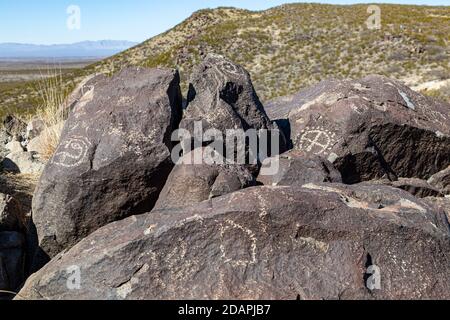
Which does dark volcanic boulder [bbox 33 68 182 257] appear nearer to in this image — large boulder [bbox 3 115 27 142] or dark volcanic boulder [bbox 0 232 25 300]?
dark volcanic boulder [bbox 0 232 25 300]

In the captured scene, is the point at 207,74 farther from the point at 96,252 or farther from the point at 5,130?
the point at 5,130

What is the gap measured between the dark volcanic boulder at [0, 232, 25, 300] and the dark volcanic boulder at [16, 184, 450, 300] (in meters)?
0.82

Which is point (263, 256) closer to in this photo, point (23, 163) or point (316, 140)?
point (316, 140)

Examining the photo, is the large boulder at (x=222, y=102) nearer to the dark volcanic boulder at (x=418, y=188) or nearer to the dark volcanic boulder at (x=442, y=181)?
the dark volcanic boulder at (x=418, y=188)

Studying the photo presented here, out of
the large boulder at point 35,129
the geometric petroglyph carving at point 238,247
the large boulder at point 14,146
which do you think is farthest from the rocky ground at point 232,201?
the large boulder at point 35,129

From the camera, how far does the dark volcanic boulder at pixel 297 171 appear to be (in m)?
5.89

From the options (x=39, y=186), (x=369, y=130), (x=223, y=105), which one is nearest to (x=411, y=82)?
(x=369, y=130)

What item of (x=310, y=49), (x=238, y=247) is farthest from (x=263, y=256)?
(x=310, y=49)

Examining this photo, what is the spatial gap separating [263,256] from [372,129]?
3720mm

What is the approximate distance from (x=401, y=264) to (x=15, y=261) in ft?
13.0

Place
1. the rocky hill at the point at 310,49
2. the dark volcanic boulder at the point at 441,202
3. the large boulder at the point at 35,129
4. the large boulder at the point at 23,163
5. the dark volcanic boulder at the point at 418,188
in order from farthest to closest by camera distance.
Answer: the rocky hill at the point at 310,49 → the large boulder at the point at 35,129 → the large boulder at the point at 23,163 → the dark volcanic boulder at the point at 418,188 → the dark volcanic boulder at the point at 441,202

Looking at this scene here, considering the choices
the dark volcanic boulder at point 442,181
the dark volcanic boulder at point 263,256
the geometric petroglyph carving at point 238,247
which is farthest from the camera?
the dark volcanic boulder at point 442,181

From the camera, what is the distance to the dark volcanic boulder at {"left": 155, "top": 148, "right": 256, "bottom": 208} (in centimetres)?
538

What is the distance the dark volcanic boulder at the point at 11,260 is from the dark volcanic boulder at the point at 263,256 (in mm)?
823
